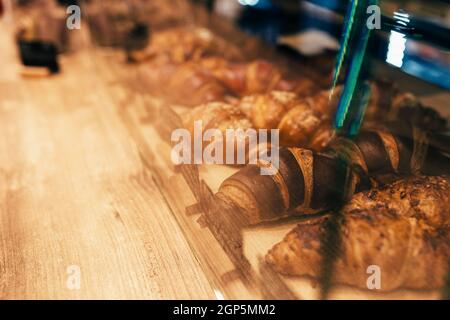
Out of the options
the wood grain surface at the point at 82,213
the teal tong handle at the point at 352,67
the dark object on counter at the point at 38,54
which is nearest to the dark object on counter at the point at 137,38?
the dark object on counter at the point at 38,54

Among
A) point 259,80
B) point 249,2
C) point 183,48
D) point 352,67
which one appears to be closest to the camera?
point 352,67

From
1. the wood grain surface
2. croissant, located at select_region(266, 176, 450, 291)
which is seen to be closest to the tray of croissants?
croissant, located at select_region(266, 176, 450, 291)

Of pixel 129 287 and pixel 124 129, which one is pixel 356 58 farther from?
pixel 124 129

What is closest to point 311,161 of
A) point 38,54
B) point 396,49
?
point 396,49

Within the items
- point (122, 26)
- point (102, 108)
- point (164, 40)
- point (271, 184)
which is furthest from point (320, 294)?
→ point (122, 26)

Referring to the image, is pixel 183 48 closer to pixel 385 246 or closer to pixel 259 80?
pixel 259 80

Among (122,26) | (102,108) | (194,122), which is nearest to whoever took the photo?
(194,122)
